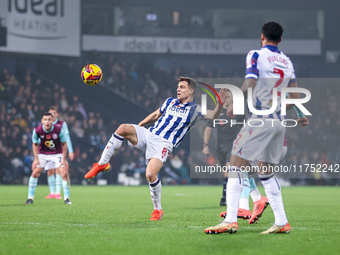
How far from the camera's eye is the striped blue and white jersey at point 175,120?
7043 mm

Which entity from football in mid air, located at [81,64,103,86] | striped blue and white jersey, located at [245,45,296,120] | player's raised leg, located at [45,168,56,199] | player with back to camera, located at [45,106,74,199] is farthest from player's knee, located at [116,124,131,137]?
player's raised leg, located at [45,168,56,199]

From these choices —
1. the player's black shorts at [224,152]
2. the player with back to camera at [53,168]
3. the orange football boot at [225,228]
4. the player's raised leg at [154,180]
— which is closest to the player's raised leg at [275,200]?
the orange football boot at [225,228]

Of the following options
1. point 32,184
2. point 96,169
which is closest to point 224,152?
point 96,169

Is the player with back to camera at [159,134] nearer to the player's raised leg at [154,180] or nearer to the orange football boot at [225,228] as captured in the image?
the player's raised leg at [154,180]

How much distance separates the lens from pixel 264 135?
488 cm

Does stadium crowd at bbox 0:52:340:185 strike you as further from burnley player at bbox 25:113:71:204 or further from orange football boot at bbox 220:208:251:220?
orange football boot at bbox 220:208:251:220

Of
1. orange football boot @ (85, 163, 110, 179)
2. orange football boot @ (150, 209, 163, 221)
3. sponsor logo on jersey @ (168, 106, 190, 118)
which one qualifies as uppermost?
sponsor logo on jersey @ (168, 106, 190, 118)

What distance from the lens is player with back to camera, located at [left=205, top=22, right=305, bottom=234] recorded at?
4.89 m

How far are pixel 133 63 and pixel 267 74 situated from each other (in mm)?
24854

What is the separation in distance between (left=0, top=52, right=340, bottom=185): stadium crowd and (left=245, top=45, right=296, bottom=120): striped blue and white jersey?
57.6 feet

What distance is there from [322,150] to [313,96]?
15.8 ft

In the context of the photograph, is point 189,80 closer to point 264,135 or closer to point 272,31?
point 272,31

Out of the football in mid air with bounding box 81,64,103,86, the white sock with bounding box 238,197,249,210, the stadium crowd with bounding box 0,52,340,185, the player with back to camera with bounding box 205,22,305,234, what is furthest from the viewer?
the stadium crowd with bounding box 0,52,340,185

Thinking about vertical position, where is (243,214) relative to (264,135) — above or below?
below
